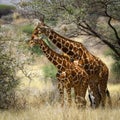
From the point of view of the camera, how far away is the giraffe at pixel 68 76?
11.1 meters

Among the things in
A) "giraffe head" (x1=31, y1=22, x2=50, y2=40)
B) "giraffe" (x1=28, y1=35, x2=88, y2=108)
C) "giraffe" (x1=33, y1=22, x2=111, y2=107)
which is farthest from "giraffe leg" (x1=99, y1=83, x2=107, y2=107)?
"giraffe head" (x1=31, y1=22, x2=50, y2=40)

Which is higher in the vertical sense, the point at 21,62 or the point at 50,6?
the point at 50,6

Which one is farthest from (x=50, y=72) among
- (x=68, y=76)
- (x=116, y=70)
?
(x=68, y=76)

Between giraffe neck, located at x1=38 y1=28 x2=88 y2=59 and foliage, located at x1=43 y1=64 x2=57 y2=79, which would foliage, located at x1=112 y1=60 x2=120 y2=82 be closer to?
foliage, located at x1=43 y1=64 x2=57 y2=79

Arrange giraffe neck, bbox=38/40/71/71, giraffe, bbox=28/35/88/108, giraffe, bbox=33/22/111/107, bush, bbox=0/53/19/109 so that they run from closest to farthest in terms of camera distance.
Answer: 1. giraffe, bbox=28/35/88/108
2. giraffe neck, bbox=38/40/71/71
3. giraffe, bbox=33/22/111/107
4. bush, bbox=0/53/19/109

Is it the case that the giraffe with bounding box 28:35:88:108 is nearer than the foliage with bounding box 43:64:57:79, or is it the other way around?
the giraffe with bounding box 28:35:88:108

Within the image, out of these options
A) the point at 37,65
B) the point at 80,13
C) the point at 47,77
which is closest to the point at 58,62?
the point at 80,13

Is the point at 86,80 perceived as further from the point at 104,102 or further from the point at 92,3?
the point at 92,3

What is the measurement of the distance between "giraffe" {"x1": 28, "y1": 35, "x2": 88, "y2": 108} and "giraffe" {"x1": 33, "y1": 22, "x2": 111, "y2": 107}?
249 millimetres

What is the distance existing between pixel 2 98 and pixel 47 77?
11352 millimetres

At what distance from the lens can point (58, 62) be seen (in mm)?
11250

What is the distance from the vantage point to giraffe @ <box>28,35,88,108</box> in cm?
1109

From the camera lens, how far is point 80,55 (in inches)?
455

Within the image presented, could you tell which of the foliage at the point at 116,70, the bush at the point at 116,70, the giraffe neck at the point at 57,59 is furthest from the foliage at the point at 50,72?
the giraffe neck at the point at 57,59
